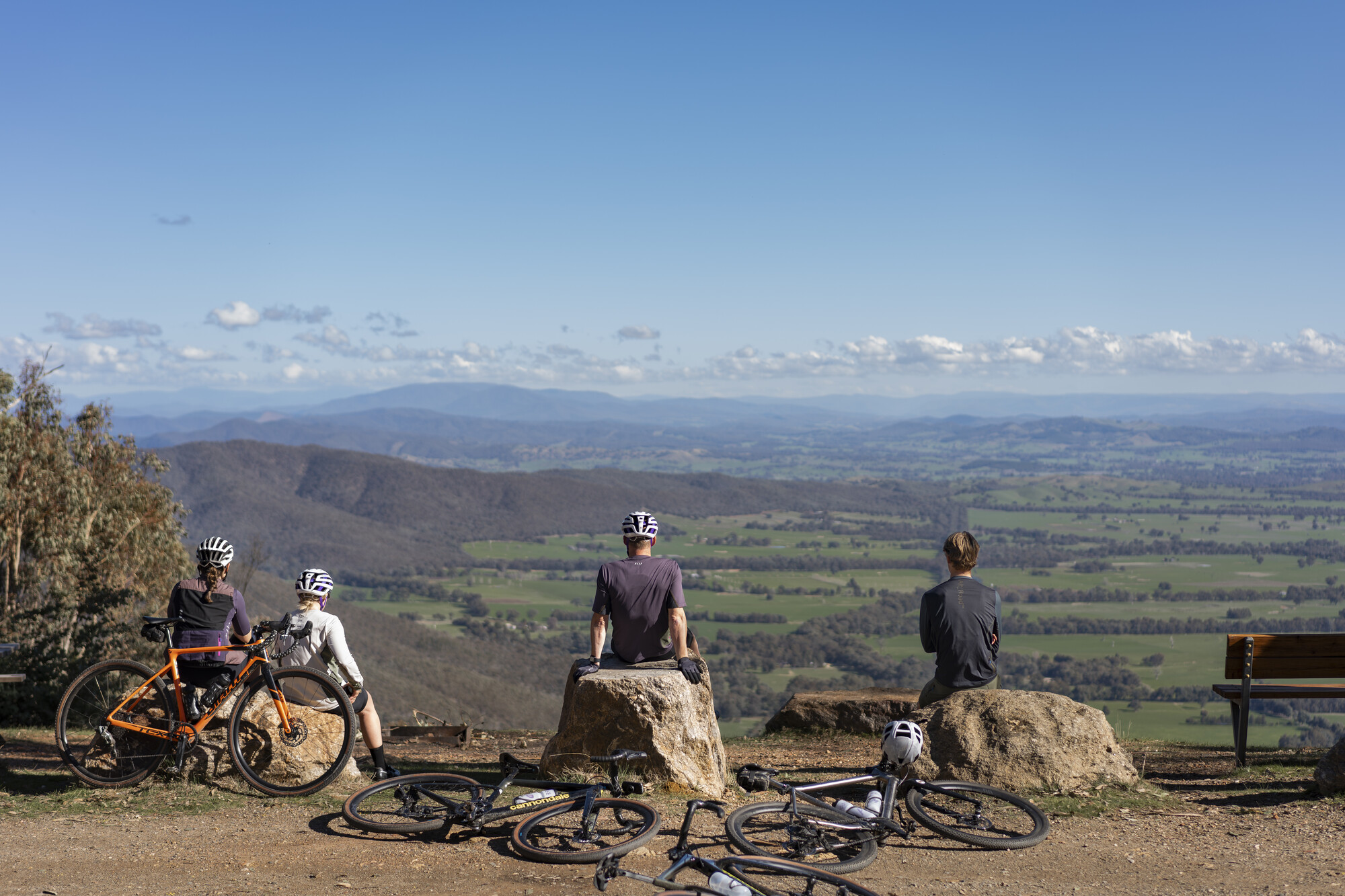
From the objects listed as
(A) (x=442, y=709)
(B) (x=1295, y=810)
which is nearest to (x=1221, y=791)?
(B) (x=1295, y=810)

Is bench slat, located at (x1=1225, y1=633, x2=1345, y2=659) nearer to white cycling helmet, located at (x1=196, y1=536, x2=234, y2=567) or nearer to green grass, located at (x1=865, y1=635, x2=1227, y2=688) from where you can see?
white cycling helmet, located at (x1=196, y1=536, x2=234, y2=567)

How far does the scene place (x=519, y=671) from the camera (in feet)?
259

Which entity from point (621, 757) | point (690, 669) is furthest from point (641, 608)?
point (621, 757)

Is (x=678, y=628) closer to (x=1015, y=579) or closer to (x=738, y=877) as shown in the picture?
(x=738, y=877)

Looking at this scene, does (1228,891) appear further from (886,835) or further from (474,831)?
(474,831)

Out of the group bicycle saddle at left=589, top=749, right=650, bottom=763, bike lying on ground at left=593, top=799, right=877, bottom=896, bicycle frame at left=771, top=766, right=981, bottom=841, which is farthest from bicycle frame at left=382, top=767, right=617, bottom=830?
bicycle frame at left=771, top=766, right=981, bottom=841

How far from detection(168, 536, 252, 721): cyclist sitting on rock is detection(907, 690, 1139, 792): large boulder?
18.3 ft

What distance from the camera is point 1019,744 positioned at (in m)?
7.60

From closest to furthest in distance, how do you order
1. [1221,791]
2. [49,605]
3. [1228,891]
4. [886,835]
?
[1228,891]
[886,835]
[1221,791]
[49,605]

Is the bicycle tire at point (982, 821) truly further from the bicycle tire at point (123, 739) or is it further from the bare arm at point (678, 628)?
the bicycle tire at point (123, 739)

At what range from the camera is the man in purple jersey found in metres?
7.48

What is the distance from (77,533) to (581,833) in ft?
85.6

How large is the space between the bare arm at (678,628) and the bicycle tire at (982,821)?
6.69 feet

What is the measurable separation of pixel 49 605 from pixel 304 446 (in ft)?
579
